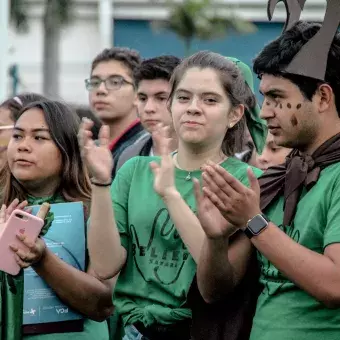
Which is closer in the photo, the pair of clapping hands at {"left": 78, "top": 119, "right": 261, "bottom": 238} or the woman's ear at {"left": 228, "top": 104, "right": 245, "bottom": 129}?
the pair of clapping hands at {"left": 78, "top": 119, "right": 261, "bottom": 238}

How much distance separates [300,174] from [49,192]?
1.47 m

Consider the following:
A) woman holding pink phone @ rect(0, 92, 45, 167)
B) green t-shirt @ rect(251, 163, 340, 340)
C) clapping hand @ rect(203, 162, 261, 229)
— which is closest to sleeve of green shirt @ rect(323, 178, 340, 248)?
green t-shirt @ rect(251, 163, 340, 340)

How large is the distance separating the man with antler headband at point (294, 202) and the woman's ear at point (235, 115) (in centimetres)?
48

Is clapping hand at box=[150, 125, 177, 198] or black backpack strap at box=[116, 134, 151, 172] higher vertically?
clapping hand at box=[150, 125, 177, 198]

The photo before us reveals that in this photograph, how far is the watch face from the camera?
12.3ft

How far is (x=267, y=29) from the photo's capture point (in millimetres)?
35656

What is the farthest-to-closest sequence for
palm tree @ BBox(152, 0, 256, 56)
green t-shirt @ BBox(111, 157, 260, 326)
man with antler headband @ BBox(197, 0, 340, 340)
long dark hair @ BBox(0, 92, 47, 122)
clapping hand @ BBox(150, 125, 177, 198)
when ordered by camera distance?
palm tree @ BBox(152, 0, 256, 56)
long dark hair @ BBox(0, 92, 47, 122)
green t-shirt @ BBox(111, 157, 260, 326)
clapping hand @ BBox(150, 125, 177, 198)
man with antler headband @ BBox(197, 0, 340, 340)

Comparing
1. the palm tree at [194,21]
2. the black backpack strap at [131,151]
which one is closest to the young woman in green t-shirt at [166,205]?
the black backpack strap at [131,151]

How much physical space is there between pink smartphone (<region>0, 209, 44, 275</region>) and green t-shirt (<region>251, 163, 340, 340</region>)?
1.06 meters

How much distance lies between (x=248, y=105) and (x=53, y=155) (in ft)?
3.03

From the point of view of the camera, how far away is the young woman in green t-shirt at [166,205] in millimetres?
4281

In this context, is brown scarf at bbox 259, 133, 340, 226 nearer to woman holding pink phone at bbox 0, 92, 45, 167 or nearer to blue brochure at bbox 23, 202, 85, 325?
blue brochure at bbox 23, 202, 85, 325

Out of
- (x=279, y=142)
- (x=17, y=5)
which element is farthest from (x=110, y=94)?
(x=17, y=5)

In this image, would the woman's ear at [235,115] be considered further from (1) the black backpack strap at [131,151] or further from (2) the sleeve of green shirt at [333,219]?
(1) the black backpack strap at [131,151]
